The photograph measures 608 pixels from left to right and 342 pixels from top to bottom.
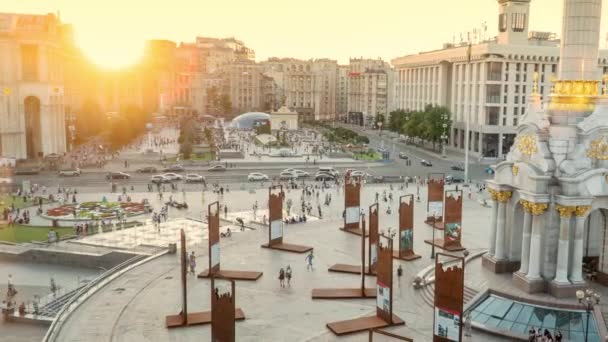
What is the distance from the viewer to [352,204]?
1721 inches

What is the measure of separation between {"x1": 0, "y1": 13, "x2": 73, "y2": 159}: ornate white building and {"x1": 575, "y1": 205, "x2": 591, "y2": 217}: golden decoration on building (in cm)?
7294

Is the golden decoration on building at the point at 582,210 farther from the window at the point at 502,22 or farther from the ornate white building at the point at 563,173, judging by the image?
the window at the point at 502,22

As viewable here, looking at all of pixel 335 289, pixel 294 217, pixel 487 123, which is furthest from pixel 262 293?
pixel 487 123

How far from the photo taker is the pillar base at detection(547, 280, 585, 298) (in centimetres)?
2634

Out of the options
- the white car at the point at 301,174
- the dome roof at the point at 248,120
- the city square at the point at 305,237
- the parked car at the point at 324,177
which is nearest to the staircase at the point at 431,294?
the city square at the point at 305,237

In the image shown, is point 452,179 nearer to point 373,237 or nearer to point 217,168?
point 217,168

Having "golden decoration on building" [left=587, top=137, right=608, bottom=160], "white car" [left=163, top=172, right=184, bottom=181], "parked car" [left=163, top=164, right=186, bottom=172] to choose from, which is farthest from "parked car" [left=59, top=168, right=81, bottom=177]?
"golden decoration on building" [left=587, top=137, right=608, bottom=160]

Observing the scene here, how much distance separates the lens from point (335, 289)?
3070 centimetres

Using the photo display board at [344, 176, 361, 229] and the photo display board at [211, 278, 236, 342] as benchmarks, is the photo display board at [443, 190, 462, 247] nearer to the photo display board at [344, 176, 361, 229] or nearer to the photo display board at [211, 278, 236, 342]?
the photo display board at [344, 176, 361, 229]

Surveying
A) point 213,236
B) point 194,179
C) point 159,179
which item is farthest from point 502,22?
point 213,236

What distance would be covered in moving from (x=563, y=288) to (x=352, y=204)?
62.9ft

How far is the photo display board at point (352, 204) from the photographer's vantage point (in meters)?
43.0

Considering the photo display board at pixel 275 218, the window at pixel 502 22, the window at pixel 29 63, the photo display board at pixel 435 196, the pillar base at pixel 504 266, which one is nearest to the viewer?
the pillar base at pixel 504 266

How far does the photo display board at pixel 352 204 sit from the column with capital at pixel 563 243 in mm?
18045
